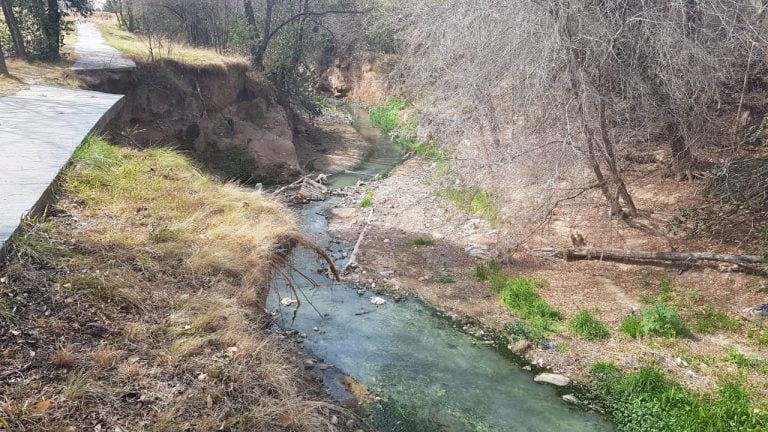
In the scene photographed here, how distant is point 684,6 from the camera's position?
6.97m

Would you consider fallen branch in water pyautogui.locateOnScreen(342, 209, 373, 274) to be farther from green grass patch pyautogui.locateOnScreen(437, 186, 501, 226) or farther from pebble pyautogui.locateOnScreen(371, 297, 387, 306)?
green grass patch pyautogui.locateOnScreen(437, 186, 501, 226)

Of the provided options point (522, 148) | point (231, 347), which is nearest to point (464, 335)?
point (522, 148)

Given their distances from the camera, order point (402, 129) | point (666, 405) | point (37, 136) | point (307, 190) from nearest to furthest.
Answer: point (666, 405), point (37, 136), point (307, 190), point (402, 129)

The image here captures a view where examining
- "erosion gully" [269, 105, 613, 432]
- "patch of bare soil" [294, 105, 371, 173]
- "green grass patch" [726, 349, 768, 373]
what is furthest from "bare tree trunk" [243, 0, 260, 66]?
"green grass patch" [726, 349, 768, 373]

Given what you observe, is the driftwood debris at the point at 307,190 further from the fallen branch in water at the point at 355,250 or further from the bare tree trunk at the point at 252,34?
the bare tree trunk at the point at 252,34

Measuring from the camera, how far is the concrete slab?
4504 millimetres

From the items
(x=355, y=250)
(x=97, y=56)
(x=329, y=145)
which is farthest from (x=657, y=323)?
(x=329, y=145)

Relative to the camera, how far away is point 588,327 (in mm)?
7402

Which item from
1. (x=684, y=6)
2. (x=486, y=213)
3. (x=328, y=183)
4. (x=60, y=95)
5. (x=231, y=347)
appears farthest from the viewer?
(x=328, y=183)

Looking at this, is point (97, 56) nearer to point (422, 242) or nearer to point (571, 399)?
point (422, 242)

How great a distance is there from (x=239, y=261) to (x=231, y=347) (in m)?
1.24

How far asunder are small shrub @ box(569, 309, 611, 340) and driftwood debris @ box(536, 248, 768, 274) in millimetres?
1718

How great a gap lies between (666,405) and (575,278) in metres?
3.26

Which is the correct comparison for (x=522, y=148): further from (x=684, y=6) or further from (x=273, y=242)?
(x=273, y=242)
